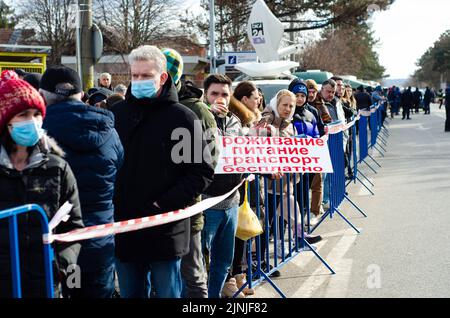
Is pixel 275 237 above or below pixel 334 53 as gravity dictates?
below

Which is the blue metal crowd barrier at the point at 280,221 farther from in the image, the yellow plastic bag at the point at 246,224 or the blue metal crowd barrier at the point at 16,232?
the yellow plastic bag at the point at 246,224

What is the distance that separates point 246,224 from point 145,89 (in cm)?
198

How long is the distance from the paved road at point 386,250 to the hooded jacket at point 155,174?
7.32 ft

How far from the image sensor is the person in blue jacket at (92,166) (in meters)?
3.86

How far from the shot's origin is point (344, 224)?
9.16 meters

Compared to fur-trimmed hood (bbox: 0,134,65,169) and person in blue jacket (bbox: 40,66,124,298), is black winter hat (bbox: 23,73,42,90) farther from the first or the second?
fur-trimmed hood (bbox: 0,134,65,169)

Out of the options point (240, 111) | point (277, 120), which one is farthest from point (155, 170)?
point (277, 120)

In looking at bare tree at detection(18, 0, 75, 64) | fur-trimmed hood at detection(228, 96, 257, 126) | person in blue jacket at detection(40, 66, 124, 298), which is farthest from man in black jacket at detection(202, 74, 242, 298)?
bare tree at detection(18, 0, 75, 64)

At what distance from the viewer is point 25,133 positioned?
3.34 metres

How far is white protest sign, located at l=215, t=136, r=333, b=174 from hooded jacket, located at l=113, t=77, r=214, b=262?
129cm

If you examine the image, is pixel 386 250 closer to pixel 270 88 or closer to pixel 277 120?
pixel 277 120

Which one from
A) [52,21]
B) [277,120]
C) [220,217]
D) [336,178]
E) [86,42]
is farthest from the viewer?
[52,21]

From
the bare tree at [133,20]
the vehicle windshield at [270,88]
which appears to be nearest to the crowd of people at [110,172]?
the vehicle windshield at [270,88]

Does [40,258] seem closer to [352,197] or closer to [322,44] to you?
[352,197]
